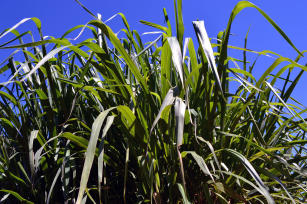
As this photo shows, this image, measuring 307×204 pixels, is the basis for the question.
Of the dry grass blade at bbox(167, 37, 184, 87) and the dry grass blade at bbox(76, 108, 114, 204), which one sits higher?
the dry grass blade at bbox(167, 37, 184, 87)

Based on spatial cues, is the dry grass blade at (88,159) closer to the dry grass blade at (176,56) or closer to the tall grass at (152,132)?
the tall grass at (152,132)

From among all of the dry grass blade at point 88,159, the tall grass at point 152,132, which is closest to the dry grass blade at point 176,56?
the tall grass at point 152,132

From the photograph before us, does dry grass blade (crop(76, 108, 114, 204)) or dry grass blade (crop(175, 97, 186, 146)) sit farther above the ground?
dry grass blade (crop(175, 97, 186, 146))

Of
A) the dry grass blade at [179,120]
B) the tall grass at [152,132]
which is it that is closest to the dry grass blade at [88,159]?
the tall grass at [152,132]

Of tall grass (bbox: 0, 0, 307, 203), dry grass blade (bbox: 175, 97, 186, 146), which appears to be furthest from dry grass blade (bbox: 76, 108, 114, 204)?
dry grass blade (bbox: 175, 97, 186, 146)

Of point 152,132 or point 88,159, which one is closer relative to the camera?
point 88,159

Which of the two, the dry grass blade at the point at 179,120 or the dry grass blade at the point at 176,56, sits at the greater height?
the dry grass blade at the point at 176,56

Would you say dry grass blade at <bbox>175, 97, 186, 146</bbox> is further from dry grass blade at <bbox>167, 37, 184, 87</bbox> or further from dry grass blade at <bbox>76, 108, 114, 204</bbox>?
dry grass blade at <bbox>76, 108, 114, 204</bbox>

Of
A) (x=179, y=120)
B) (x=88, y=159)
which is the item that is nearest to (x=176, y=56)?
(x=179, y=120)

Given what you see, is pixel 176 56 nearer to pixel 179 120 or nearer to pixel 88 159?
pixel 179 120

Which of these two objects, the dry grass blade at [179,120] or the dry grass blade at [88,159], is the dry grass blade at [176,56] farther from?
the dry grass blade at [88,159]

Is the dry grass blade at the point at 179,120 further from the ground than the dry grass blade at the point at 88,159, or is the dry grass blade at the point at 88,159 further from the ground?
the dry grass blade at the point at 179,120

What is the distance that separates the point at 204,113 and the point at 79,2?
16.8 inches

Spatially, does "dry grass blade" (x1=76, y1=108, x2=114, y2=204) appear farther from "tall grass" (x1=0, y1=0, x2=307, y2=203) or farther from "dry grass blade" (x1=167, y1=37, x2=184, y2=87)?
"dry grass blade" (x1=167, y1=37, x2=184, y2=87)
